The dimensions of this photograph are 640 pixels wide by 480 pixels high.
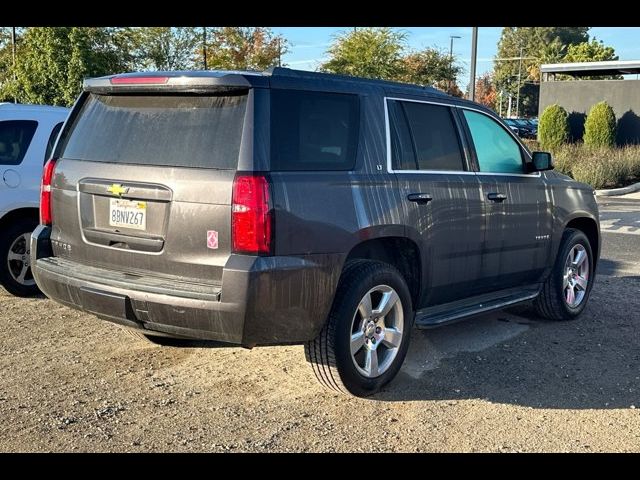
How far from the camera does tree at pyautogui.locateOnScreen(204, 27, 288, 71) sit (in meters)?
29.9

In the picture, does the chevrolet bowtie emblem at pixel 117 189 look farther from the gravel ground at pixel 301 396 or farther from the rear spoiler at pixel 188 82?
the gravel ground at pixel 301 396

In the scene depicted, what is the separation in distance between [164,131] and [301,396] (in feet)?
5.88

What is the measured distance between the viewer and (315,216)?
4.07 meters

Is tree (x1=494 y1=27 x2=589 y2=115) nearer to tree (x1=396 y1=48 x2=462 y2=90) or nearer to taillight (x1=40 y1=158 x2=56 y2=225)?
tree (x1=396 y1=48 x2=462 y2=90)

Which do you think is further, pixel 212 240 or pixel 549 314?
pixel 549 314

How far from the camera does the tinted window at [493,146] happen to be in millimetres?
5578

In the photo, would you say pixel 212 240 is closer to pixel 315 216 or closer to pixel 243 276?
pixel 243 276

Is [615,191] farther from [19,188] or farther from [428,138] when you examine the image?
[19,188]


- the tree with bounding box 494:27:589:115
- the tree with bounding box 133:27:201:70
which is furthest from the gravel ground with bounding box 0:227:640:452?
the tree with bounding box 494:27:589:115

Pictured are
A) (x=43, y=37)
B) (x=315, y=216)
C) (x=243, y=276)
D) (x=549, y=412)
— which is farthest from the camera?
(x=43, y=37)

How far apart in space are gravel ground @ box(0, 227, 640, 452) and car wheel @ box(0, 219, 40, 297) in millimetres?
684

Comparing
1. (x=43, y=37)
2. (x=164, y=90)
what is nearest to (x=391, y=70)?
(x=43, y=37)

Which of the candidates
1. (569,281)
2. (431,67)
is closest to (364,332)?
(569,281)
